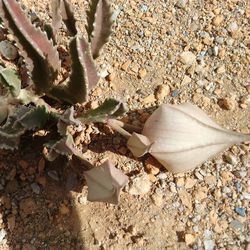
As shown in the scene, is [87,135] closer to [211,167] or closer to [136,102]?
[136,102]

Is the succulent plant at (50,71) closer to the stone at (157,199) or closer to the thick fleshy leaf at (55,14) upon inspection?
the thick fleshy leaf at (55,14)

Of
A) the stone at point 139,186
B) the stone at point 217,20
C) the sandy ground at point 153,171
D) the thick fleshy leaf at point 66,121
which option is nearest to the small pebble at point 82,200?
the sandy ground at point 153,171

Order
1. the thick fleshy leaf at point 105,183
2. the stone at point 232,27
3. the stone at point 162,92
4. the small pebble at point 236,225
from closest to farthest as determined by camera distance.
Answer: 1. the thick fleshy leaf at point 105,183
2. the small pebble at point 236,225
3. the stone at point 162,92
4. the stone at point 232,27

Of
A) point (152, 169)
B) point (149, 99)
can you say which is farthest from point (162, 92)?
point (152, 169)

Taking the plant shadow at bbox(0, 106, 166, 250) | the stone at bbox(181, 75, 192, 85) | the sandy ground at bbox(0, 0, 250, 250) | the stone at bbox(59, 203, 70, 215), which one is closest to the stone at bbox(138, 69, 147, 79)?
the sandy ground at bbox(0, 0, 250, 250)

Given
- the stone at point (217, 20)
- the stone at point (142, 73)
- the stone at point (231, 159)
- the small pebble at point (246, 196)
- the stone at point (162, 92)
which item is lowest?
the small pebble at point (246, 196)

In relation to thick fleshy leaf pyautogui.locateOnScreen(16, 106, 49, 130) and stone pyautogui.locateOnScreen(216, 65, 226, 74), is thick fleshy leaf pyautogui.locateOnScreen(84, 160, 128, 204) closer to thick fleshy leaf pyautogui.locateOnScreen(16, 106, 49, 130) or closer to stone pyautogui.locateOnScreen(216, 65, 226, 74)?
thick fleshy leaf pyautogui.locateOnScreen(16, 106, 49, 130)

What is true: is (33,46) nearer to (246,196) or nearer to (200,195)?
(200,195)
